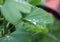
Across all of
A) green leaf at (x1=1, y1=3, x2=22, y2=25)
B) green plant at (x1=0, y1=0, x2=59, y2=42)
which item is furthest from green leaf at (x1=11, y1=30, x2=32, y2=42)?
green leaf at (x1=1, y1=3, x2=22, y2=25)

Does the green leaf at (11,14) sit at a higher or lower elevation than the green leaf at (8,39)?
higher

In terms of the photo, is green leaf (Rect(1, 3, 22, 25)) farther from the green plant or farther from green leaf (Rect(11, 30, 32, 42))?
green leaf (Rect(11, 30, 32, 42))

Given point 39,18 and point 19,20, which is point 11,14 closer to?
point 19,20

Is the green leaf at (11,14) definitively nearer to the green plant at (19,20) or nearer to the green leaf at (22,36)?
the green plant at (19,20)

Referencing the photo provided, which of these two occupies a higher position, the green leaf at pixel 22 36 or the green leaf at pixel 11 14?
the green leaf at pixel 11 14

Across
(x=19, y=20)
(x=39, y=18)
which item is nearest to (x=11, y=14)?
(x=19, y=20)

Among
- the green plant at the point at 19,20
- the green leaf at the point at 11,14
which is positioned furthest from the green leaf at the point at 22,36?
the green leaf at the point at 11,14
